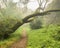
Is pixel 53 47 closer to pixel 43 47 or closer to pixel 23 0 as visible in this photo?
pixel 43 47

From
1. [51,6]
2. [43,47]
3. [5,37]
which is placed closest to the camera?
[43,47]

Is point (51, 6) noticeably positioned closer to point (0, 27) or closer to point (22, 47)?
point (0, 27)

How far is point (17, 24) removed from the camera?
23594 mm

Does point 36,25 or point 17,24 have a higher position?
point 17,24

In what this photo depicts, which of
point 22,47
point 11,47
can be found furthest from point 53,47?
point 11,47

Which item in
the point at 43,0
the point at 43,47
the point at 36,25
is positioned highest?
the point at 43,47

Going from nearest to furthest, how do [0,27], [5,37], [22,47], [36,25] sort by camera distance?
[22,47] → [0,27] → [5,37] → [36,25]

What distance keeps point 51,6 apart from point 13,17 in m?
23.0

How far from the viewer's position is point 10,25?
22078 millimetres

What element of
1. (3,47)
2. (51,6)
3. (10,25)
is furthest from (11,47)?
(51,6)

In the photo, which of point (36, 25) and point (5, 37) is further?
point (36, 25)

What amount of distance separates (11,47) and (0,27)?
5.22m

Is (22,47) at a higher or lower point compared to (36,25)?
higher

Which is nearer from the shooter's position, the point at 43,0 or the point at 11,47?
the point at 11,47
